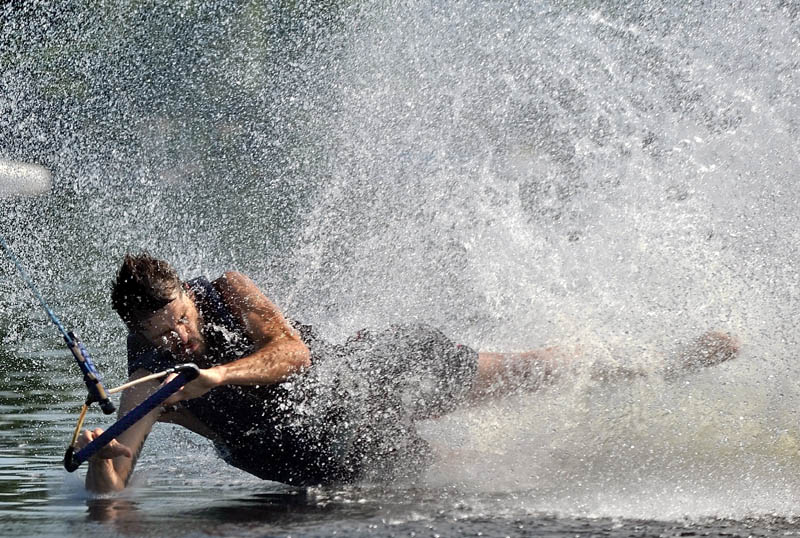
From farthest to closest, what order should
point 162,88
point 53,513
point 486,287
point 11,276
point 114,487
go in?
point 162,88 < point 11,276 < point 486,287 < point 114,487 < point 53,513

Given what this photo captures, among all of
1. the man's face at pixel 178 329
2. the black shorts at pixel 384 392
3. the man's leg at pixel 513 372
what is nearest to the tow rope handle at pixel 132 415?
the man's face at pixel 178 329

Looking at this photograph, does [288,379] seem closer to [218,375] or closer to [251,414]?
[251,414]

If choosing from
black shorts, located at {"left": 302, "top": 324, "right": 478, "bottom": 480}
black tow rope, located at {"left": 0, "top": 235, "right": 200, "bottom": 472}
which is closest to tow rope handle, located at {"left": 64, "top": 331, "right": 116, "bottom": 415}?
black tow rope, located at {"left": 0, "top": 235, "right": 200, "bottom": 472}

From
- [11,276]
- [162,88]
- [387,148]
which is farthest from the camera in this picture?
[162,88]

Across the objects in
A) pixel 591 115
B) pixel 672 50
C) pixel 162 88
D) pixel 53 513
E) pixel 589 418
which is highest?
pixel 162 88

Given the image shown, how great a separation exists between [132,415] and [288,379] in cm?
81

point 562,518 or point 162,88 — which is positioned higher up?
point 162,88

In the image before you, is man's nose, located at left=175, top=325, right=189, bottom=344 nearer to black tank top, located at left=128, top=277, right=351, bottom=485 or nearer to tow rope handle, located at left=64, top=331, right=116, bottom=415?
black tank top, located at left=128, top=277, right=351, bottom=485

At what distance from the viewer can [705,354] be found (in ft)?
20.0

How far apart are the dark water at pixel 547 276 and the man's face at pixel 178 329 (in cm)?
60

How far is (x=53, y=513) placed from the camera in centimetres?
521

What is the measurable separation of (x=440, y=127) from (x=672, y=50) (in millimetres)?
1670

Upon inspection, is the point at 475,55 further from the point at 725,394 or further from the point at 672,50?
the point at 725,394

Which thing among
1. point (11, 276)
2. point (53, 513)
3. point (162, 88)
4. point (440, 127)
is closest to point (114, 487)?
point (53, 513)
